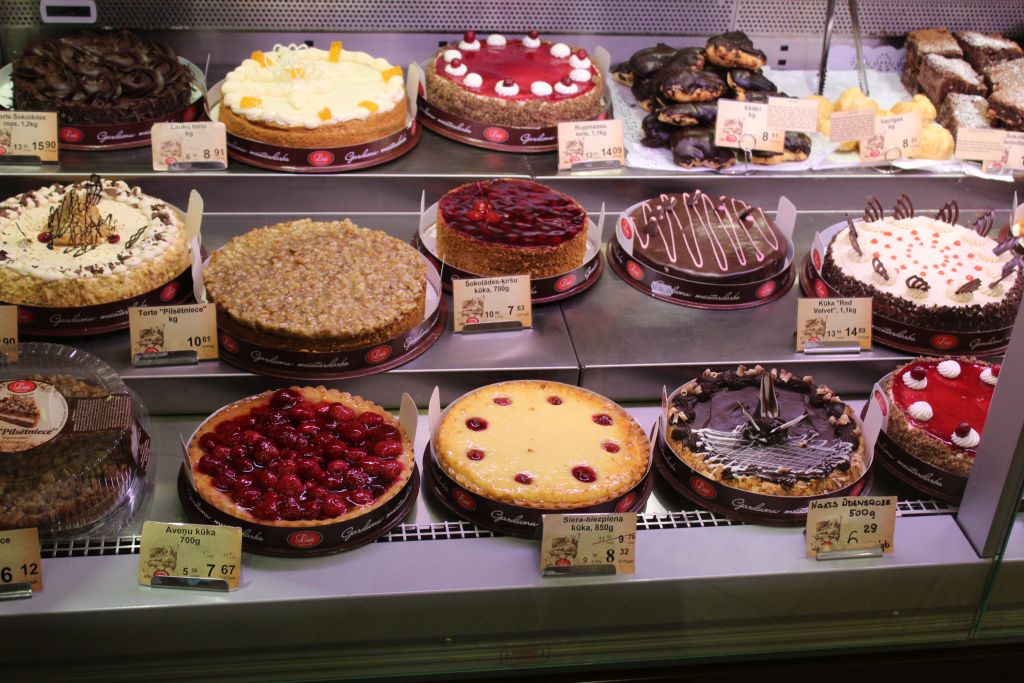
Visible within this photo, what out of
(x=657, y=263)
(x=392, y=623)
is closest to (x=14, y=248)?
(x=392, y=623)

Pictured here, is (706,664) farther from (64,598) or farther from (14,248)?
(14,248)

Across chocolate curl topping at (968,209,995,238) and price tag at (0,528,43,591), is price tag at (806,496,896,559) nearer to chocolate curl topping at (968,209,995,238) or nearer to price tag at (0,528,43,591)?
chocolate curl topping at (968,209,995,238)

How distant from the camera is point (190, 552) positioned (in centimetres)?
216

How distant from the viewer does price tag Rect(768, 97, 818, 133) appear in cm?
377

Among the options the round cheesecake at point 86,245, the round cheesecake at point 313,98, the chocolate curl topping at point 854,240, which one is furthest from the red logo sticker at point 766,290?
the round cheesecake at point 86,245

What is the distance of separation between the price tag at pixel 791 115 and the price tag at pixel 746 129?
21 mm

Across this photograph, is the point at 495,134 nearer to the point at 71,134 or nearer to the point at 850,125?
the point at 850,125

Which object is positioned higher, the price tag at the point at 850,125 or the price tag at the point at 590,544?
the price tag at the point at 850,125

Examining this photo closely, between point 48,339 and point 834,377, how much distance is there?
2287 millimetres

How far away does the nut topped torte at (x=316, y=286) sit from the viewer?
9.05ft

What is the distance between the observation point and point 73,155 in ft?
11.4

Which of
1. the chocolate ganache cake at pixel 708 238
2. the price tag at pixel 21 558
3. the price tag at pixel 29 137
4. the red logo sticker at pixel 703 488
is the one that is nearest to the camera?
the price tag at pixel 21 558

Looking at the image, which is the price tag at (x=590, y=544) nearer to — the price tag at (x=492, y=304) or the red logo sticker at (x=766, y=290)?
the price tag at (x=492, y=304)

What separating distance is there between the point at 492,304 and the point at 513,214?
0.41 m
